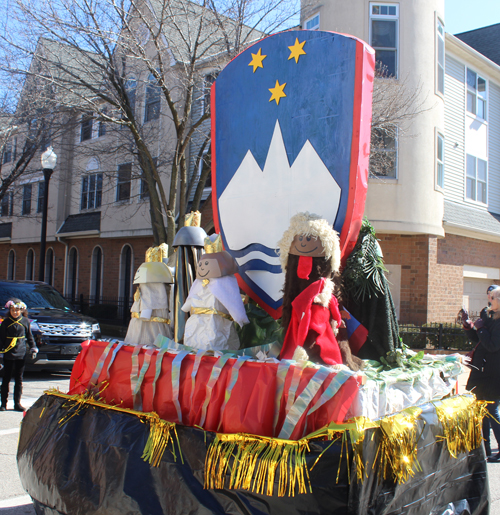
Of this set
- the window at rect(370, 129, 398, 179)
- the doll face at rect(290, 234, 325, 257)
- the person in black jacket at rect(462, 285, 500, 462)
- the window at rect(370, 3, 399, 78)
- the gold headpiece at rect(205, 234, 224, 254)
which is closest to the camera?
the doll face at rect(290, 234, 325, 257)

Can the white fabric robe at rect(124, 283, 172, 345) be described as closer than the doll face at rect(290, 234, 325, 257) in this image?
No

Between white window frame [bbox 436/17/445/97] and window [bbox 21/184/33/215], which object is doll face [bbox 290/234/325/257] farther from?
window [bbox 21/184/33/215]

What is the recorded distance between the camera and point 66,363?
852 cm

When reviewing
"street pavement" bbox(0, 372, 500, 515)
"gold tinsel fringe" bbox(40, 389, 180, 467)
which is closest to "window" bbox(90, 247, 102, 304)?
"street pavement" bbox(0, 372, 500, 515)

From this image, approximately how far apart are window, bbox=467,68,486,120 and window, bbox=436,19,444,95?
2.74 metres

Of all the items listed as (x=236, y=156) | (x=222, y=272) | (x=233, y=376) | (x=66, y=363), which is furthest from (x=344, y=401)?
(x=66, y=363)

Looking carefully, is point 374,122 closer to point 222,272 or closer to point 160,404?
point 222,272

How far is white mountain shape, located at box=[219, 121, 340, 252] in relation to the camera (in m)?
3.33

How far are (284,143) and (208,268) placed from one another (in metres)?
1.05

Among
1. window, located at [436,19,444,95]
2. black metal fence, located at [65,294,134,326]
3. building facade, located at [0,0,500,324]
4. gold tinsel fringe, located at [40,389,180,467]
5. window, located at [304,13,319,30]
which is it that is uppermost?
window, located at [304,13,319,30]

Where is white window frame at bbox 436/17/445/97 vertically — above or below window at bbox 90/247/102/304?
above

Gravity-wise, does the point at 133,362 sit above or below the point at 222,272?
below

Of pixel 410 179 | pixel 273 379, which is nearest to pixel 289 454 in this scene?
pixel 273 379

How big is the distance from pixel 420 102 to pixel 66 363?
33.3 ft
